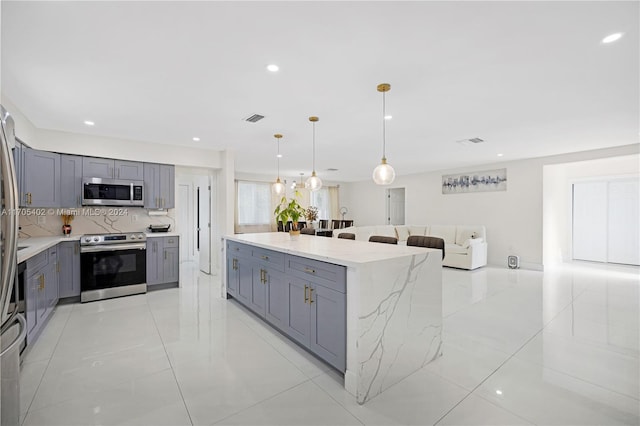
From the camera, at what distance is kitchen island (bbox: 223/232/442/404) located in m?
1.95

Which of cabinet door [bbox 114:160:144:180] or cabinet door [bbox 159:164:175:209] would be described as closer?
cabinet door [bbox 114:160:144:180]

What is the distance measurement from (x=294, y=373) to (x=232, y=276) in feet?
6.58

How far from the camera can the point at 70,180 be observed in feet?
13.5

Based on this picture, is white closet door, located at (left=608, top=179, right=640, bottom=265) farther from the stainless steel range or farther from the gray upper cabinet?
the gray upper cabinet

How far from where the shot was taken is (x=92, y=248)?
13.1ft

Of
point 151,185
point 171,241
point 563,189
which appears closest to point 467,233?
point 563,189

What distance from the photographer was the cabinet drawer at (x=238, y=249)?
3504 mm

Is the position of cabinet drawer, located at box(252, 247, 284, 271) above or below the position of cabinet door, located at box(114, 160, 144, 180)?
below

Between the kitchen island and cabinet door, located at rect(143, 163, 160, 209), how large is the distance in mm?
3008

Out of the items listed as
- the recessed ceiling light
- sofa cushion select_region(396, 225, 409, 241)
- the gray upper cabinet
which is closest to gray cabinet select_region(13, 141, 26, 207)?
the gray upper cabinet

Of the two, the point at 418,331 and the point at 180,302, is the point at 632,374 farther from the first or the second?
the point at 180,302

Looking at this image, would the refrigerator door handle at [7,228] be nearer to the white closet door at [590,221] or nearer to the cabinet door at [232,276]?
the cabinet door at [232,276]

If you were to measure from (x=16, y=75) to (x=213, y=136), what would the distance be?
7.26 ft

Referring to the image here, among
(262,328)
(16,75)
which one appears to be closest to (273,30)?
(16,75)
